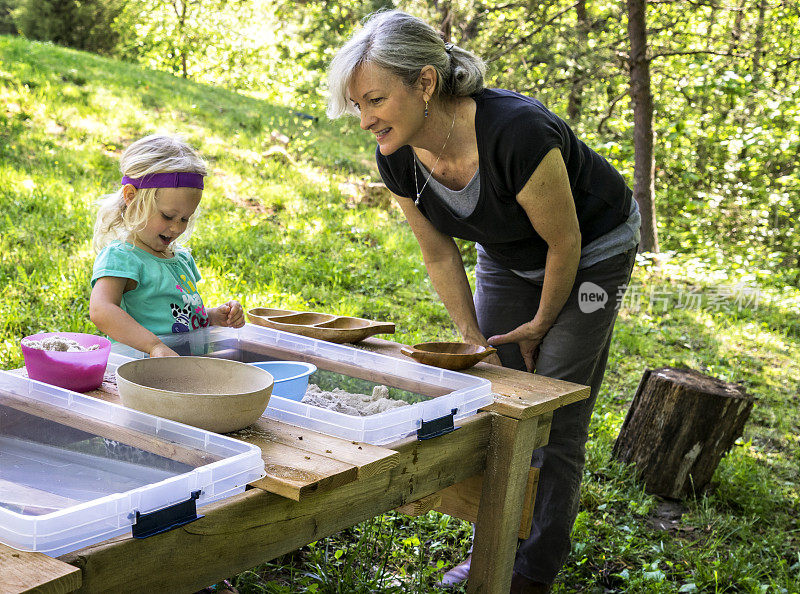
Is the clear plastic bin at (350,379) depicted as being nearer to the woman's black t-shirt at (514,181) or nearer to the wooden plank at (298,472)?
the wooden plank at (298,472)

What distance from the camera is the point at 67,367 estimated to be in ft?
4.90

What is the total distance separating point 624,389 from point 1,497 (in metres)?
4.22

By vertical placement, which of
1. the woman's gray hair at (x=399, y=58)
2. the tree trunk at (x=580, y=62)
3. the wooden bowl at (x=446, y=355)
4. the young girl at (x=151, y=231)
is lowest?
the wooden bowl at (x=446, y=355)

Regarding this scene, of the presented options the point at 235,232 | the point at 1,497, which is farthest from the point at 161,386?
the point at 235,232

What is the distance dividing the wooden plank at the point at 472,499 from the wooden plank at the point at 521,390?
0.71ft

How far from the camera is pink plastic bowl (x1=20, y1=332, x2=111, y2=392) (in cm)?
149

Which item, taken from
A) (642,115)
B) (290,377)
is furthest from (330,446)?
(642,115)

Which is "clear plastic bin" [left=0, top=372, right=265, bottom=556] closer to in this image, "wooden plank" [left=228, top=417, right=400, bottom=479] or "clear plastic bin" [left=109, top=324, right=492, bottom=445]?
"wooden plank" [left=228, top=417, right=400, bottom=479]

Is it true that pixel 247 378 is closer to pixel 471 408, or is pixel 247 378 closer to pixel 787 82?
pixel 471 408

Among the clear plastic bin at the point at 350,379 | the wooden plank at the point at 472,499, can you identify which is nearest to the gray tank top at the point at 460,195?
the clear plastic bin at the point at 350,379

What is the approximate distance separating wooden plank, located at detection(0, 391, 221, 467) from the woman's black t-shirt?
1160 millimetres

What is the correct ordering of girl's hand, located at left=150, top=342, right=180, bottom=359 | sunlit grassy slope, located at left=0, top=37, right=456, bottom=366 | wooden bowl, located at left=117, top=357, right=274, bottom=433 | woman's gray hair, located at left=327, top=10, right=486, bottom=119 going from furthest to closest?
sunlit grassy slope, located at left=0, top=37, right=456, bottom=366 < woman's gray hair, located at left=327, top=10, right=486, bottom=119 < girl's hand, located at left=150, top=342, right=180, bottom=359 < wooden bowl, located at left=117, top=357, right=274, bottom=433

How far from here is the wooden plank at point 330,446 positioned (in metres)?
1.30

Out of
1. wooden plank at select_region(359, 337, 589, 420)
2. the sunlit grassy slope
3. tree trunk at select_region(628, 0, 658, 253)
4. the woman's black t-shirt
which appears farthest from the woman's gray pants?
tree trunk at select_region(628, 0, 658, 253)
